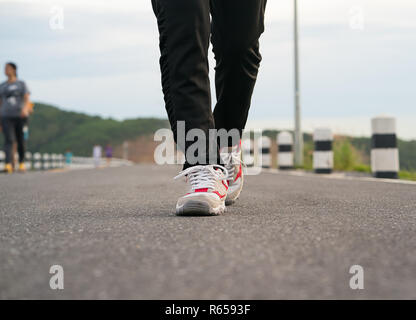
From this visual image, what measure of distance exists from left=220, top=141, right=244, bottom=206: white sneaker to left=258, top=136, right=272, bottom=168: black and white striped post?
918cm

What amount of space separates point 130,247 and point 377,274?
66cm

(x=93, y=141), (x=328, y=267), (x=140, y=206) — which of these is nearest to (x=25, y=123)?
(x=140, y=206)

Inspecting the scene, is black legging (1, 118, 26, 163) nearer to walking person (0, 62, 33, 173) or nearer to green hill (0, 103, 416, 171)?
walking person (0, 62, 33, 173)

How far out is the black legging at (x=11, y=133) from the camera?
10.5 meters

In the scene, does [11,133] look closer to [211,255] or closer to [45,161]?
[45,161]

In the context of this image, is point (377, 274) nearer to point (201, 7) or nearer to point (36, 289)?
point (36, 289)

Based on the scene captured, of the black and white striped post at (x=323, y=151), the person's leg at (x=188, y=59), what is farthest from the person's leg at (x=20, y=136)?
the person's leg at (x=188, y=59)

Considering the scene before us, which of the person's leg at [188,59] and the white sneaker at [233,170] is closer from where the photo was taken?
the person's leg at [188,59]

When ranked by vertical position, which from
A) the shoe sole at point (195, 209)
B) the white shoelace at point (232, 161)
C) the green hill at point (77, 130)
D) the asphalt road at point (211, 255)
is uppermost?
the green hill at point (77, 130)

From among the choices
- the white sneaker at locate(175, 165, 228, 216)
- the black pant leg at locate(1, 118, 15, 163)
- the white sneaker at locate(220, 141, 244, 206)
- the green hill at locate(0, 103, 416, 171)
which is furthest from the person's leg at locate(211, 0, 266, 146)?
the green hill at locate(0, 103, 416, 171)

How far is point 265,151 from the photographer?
12.4 metres

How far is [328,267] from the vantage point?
4.09 ft

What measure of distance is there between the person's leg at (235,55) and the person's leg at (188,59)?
25 cm

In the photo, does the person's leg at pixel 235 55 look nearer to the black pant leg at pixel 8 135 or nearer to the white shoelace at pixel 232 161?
the white shoelace at pixel 232 161
